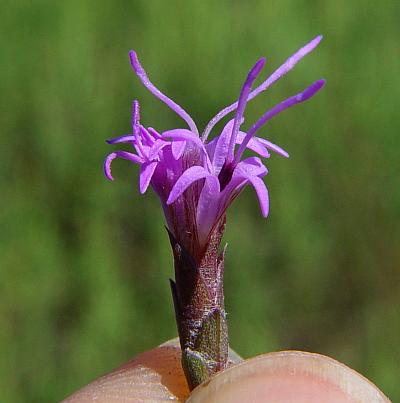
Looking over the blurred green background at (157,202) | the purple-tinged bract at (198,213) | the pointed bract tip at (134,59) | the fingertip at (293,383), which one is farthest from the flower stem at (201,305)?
the blurred green background at (157,202)

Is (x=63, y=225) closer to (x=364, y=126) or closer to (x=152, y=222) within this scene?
(x=152, y=222)

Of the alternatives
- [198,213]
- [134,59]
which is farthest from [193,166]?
[134,59]

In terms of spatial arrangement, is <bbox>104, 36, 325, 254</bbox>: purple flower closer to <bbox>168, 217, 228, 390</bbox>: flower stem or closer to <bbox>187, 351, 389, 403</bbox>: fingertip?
<bbox>168, 217, 228, 390</bbox>: flower stem

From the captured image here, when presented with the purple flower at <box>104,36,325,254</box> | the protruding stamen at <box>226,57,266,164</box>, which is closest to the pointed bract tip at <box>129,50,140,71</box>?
the purple flower at <box>104,36,325,254</box>

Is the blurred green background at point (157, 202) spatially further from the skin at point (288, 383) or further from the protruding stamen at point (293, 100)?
the protruding stamen at point (293, 100)

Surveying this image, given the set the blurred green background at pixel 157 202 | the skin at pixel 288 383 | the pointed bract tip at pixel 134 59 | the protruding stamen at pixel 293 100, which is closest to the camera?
the protruding stamen at pixel 293 100

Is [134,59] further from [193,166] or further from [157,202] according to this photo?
[157,202]
